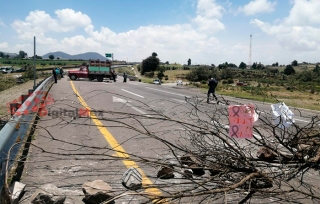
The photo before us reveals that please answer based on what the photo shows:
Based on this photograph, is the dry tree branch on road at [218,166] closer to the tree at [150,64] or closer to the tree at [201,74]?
the tree at [201,74]

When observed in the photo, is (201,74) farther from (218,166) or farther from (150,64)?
(218,166)

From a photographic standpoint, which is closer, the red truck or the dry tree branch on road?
the dry tree branch on road

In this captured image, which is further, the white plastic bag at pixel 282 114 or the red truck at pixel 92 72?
the red truck at pixel 92 72

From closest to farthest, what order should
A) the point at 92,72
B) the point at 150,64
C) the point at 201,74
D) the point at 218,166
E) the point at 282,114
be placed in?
the point at 218,166, the point at 282,114, the point at 92,72, the point at 201,74, the point at 150,64

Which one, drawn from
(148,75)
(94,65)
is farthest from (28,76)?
(148,75)

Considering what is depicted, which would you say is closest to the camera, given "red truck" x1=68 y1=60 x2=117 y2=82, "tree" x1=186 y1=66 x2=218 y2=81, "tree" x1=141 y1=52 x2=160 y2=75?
"red truck" x1=68 y1=60 x2=117 y2=82

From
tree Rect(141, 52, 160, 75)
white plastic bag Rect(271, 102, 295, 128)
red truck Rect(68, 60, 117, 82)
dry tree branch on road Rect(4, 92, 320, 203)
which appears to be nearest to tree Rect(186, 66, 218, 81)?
tree Rect(141, 52, 160, 75)

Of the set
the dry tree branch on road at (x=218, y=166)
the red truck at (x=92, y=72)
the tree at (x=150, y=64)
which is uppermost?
the tree at (x=150, y=64)

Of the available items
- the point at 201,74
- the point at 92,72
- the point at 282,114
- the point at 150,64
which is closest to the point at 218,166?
the point at 282,114

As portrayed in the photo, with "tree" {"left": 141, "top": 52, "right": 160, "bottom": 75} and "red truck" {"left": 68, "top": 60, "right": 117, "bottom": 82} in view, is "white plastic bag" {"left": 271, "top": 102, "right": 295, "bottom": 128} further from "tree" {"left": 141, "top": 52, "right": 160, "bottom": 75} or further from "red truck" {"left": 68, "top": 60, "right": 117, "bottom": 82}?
"tree" {"left": 141, "top": 52, "right": 160, "bottom": 75}

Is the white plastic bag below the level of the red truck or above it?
below

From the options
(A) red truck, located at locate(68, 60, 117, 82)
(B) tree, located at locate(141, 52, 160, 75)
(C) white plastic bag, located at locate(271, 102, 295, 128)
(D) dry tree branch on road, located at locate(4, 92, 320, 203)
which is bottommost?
(D) dry tree branch on road, located at locate(4, 92, 320, 203)

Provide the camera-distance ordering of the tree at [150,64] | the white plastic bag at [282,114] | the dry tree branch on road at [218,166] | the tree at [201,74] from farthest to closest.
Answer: the tree at [150,64]
the tree at [201,74]
the white plastic bag at [282,114]
the dry tree branch on road at [218,166]

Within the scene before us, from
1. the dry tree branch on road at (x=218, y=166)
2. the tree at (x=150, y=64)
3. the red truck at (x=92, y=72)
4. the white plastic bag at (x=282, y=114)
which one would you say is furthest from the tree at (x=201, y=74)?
the white plastic bag at (x=282, y=114)
